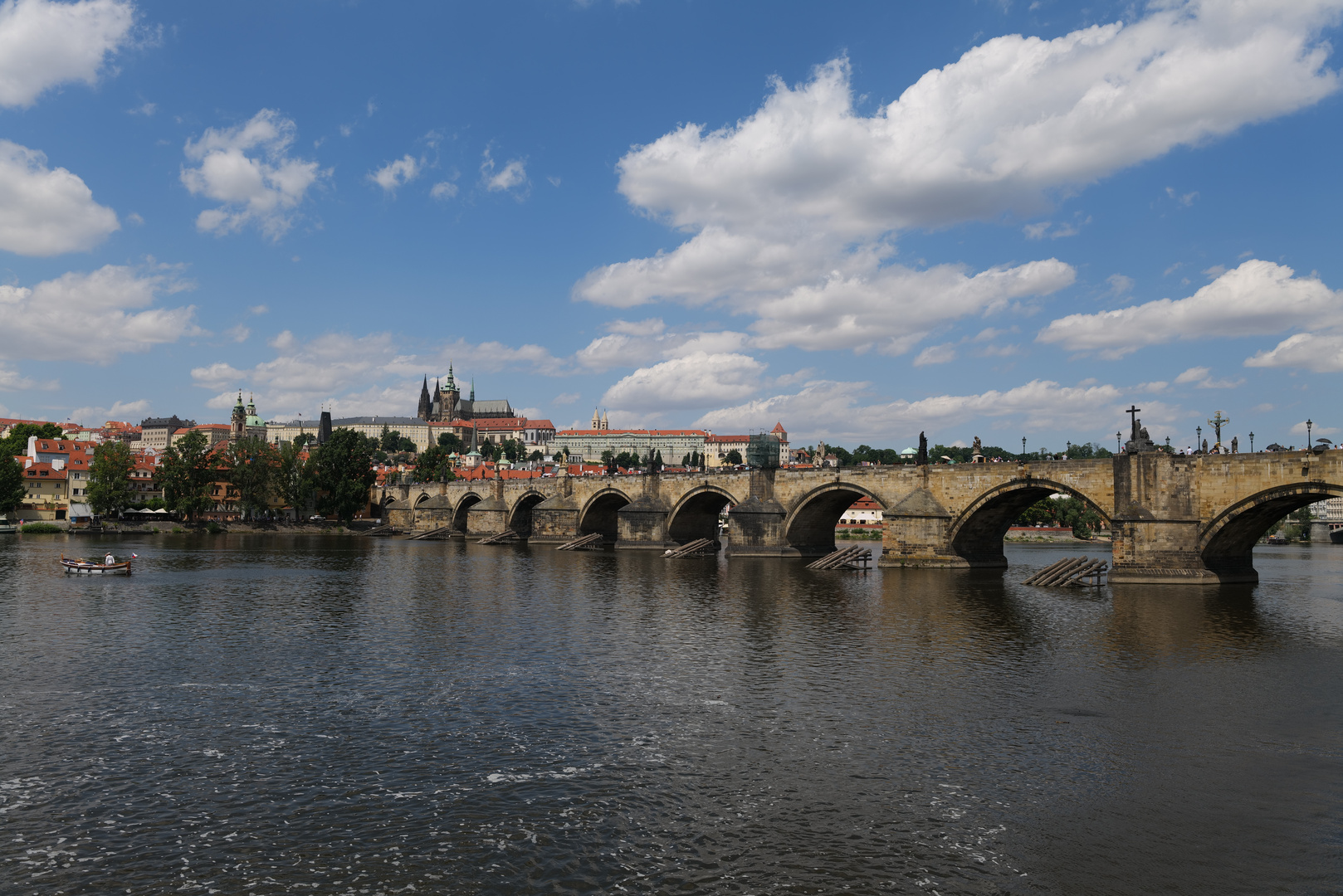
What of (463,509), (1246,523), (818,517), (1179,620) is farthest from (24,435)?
(1246,523)

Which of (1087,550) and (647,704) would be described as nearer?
(647,704)

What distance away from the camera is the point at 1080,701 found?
1812 centimetres

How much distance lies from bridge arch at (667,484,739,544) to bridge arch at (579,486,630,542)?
27.0 ft

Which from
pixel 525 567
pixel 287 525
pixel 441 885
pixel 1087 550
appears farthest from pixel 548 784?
pixel 287 525

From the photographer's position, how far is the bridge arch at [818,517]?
55.8 m

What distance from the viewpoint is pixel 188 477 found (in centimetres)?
9731

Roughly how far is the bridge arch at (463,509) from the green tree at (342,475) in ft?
44.8

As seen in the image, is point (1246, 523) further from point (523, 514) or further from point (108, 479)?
point (108, 479)

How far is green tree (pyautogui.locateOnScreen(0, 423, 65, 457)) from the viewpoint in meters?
102

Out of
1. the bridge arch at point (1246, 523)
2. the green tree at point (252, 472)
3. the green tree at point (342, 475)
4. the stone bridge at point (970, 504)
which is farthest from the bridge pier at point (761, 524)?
the green tree at point (252, 472)

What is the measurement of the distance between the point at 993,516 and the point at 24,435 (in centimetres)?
12021

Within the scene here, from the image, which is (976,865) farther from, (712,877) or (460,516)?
(460,516)

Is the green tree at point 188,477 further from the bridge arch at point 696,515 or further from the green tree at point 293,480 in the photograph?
the bridge arch at point 696,515

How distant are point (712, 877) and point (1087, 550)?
9080cm
